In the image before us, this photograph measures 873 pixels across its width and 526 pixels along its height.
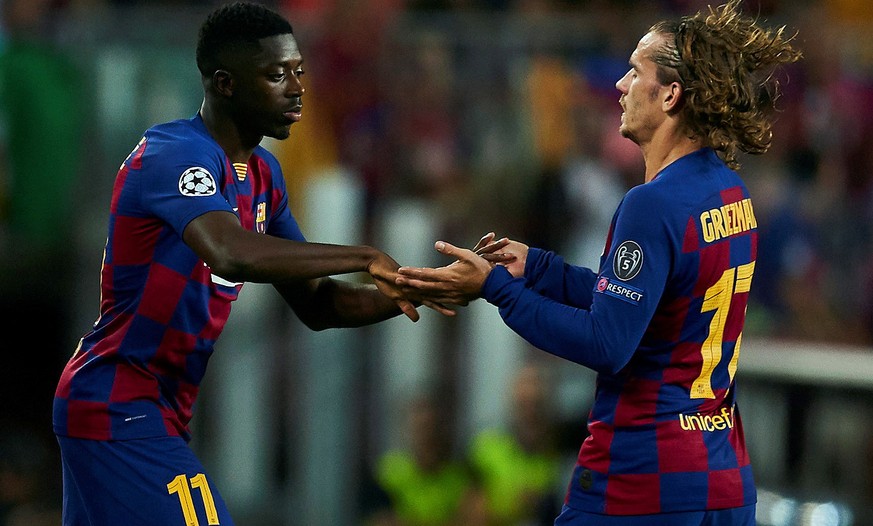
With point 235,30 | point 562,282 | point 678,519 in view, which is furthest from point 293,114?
point 678,519

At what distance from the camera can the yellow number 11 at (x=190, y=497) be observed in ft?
12.6

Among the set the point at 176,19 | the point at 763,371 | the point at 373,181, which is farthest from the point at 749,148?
the point at 176,19

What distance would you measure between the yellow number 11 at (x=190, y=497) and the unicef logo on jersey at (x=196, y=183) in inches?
32.5

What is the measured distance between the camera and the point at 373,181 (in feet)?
27.5

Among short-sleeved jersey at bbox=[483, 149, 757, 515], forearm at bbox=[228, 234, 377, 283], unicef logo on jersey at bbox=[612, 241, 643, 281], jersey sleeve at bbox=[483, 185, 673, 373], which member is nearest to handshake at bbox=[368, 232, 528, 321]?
forearm at bbox=[228, 234, 377, 283]

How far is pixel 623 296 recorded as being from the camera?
3.53 metres

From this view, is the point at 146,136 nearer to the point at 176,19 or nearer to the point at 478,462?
the point at 478,462

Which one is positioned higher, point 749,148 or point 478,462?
point 749,148

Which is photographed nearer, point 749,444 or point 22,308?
point 749,444

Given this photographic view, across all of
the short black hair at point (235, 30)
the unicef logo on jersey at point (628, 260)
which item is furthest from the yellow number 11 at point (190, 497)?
the unicef logo on jersey at point (628, 260)

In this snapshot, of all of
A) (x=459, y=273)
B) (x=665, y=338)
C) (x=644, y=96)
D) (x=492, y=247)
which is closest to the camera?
(x=665, y=338)

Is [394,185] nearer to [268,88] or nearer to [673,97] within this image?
[268,88]

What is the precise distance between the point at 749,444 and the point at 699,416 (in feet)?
11.2

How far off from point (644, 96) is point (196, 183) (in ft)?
4.22
